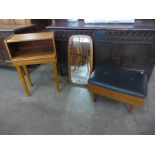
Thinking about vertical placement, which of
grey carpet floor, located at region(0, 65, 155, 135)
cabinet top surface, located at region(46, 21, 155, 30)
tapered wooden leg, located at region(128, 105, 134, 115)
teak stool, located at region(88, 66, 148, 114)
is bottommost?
grey carpet floor, located at region(0, 65, 155, 135)

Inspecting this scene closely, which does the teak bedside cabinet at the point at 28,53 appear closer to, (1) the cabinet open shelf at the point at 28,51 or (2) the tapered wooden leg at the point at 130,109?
(1) the cabinet open shelf at the point at 28,51

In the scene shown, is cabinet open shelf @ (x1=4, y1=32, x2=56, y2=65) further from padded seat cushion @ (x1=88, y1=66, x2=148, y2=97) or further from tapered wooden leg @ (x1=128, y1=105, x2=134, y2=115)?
tapered wooden leg @ (x1=128, y1=105, x2=134, y2=115)

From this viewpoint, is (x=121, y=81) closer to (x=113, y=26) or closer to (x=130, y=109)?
(x=130, y=109)

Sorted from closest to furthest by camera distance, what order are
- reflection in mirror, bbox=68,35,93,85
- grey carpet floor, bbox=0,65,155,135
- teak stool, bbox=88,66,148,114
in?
teak stool, bbox=88,66,148,114 < grey carpet floor, bbox=0,65,155,135 < reflection in mirror, bbox=68,35,93,85

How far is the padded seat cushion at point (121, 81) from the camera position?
1.32 meters

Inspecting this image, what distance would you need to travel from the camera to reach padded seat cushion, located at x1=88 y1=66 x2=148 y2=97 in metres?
1.32

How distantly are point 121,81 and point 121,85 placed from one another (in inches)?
2.7

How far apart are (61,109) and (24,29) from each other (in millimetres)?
1594

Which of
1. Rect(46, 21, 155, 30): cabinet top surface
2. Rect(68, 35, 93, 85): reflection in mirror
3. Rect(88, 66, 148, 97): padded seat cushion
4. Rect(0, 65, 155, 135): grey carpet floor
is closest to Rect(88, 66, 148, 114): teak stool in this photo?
Rect(88, 66, 148, 97): padded seat cushion

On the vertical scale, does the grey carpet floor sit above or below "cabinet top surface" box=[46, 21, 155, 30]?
below

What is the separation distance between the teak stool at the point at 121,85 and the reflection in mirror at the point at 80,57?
388 millimetres

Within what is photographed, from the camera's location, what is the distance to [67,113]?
1642 mm

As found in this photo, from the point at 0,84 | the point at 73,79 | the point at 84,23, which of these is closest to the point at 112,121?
the point at 73,79
